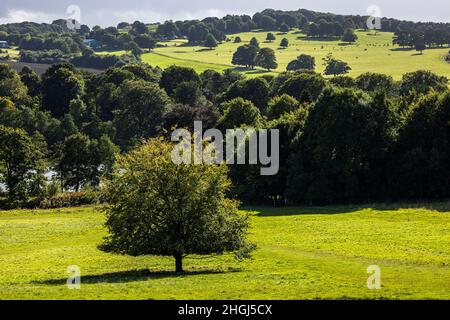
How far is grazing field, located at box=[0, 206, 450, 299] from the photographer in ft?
135

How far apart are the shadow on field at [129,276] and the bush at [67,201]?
53.1 metres

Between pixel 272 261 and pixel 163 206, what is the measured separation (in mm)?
10330

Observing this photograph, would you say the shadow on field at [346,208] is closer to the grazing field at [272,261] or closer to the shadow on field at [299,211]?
the shadow on field at [299,211]

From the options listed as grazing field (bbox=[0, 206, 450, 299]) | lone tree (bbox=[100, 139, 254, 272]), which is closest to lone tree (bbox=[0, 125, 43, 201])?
grazing field (bbox=[0, 206, 450, 299])

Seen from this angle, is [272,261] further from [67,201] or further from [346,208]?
[67,201]

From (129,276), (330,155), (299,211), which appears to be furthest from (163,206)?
(330,155)

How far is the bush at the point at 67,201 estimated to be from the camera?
106 m

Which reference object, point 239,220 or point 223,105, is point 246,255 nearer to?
point 239,220

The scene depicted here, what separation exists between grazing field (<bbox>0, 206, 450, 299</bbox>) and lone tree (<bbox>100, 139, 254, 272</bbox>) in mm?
2135

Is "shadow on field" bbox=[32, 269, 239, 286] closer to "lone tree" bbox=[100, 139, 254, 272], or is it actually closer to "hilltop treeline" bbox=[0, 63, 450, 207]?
"lone tree" bbox=[100, 139, 254, 272]

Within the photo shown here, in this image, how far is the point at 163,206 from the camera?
5384 centimetres
